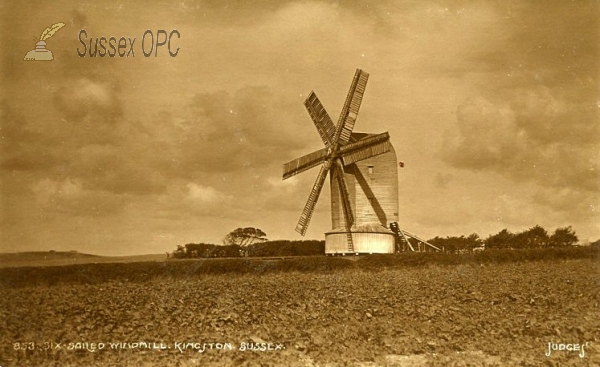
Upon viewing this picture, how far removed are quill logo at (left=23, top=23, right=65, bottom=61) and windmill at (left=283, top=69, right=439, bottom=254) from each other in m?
18.1

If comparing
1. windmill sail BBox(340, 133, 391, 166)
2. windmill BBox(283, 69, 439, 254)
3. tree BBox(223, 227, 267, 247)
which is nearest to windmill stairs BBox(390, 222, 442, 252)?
windmill BBox(283, 69, 439, 254)

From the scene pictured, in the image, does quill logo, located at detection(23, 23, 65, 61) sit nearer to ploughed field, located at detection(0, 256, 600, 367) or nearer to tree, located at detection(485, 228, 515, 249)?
ploughed field, located at detection(0, 256, 600, 367)

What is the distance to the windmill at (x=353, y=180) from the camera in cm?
2994

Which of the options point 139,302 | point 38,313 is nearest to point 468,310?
point 139,302

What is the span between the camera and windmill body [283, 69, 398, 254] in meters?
29.9

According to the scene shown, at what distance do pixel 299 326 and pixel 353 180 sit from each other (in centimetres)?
2025

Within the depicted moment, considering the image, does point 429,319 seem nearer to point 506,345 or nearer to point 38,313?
point 506,345

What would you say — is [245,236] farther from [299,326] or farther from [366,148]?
[299,326]

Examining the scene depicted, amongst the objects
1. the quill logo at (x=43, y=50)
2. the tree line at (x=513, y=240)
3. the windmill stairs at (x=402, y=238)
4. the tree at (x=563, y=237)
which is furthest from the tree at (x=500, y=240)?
the quill logo at (x=43, y=50)

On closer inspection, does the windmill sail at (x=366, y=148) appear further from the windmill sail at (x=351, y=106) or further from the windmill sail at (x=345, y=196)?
the windmill sail at (x=351, y=106)

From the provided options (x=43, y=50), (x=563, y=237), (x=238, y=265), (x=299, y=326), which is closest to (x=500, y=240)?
(x=563, y=237)

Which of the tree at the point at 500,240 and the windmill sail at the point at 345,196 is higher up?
the windmill sail at the point at 345,196

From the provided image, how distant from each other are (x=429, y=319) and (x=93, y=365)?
6595 mm

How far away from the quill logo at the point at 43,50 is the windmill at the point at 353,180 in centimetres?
1810
